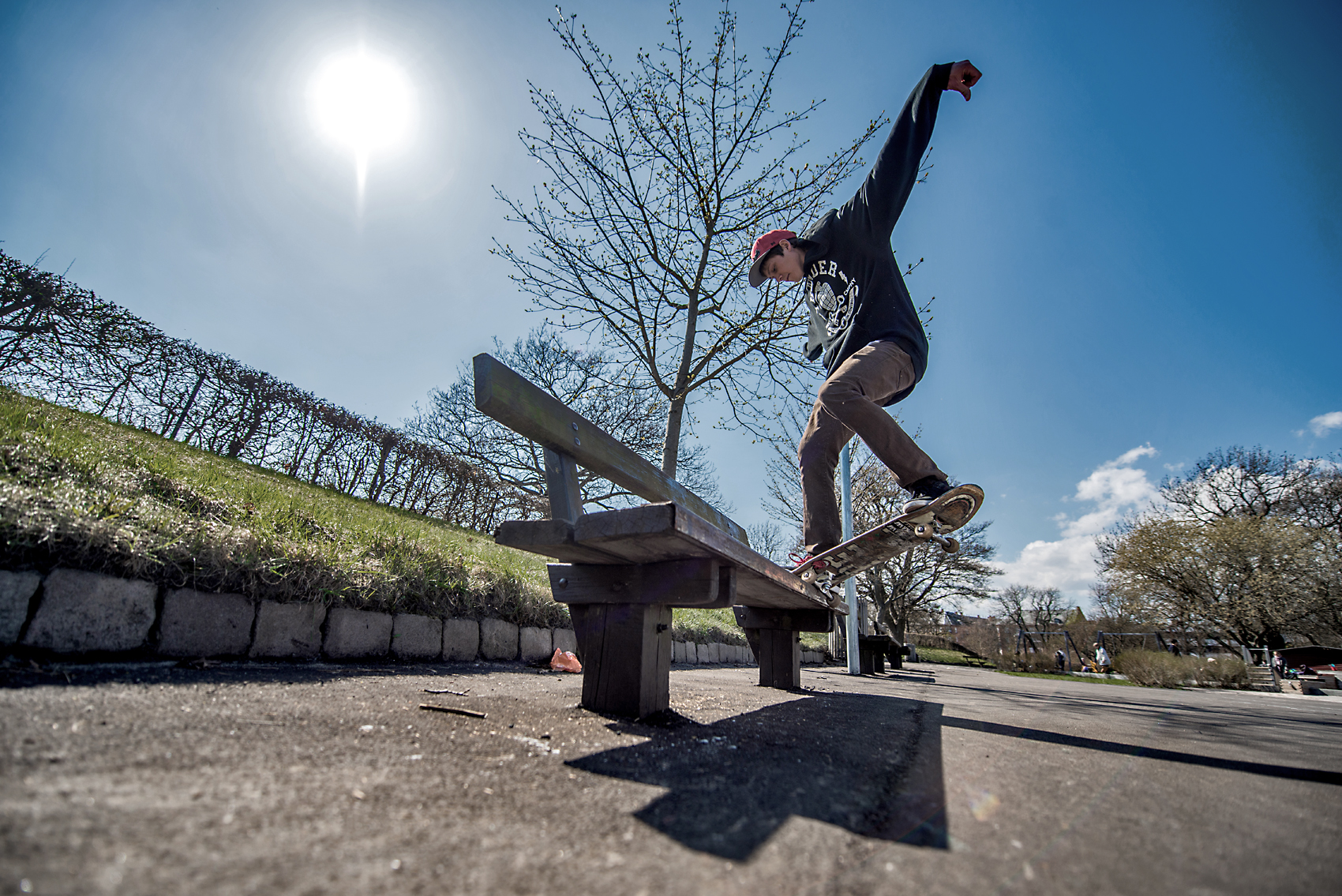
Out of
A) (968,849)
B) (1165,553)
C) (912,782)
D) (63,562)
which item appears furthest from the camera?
(1165,553)

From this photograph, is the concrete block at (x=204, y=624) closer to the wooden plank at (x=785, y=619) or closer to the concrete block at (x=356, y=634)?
the concrete block at (x=356, y=634)

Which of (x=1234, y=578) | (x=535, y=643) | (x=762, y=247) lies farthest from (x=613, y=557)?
(x=1234, y=578)

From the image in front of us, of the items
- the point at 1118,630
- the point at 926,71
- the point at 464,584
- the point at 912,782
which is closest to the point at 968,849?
the point at 912,782

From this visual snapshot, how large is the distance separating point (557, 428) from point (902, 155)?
7.94ft

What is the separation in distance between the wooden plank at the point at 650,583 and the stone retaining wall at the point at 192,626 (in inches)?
52.7

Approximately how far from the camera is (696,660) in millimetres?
6738

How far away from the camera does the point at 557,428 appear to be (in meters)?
1.84

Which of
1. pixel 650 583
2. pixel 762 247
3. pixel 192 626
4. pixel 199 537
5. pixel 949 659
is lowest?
pixel 949 659

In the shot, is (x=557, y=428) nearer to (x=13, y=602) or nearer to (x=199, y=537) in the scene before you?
(x=199, y=537)

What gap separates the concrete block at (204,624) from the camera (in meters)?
2.01

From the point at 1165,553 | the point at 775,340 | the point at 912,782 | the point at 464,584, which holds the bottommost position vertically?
the point at 912,782

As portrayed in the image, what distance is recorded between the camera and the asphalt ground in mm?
682

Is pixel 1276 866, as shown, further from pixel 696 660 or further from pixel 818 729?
pixel 696 660

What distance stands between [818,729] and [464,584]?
7.95 ft
